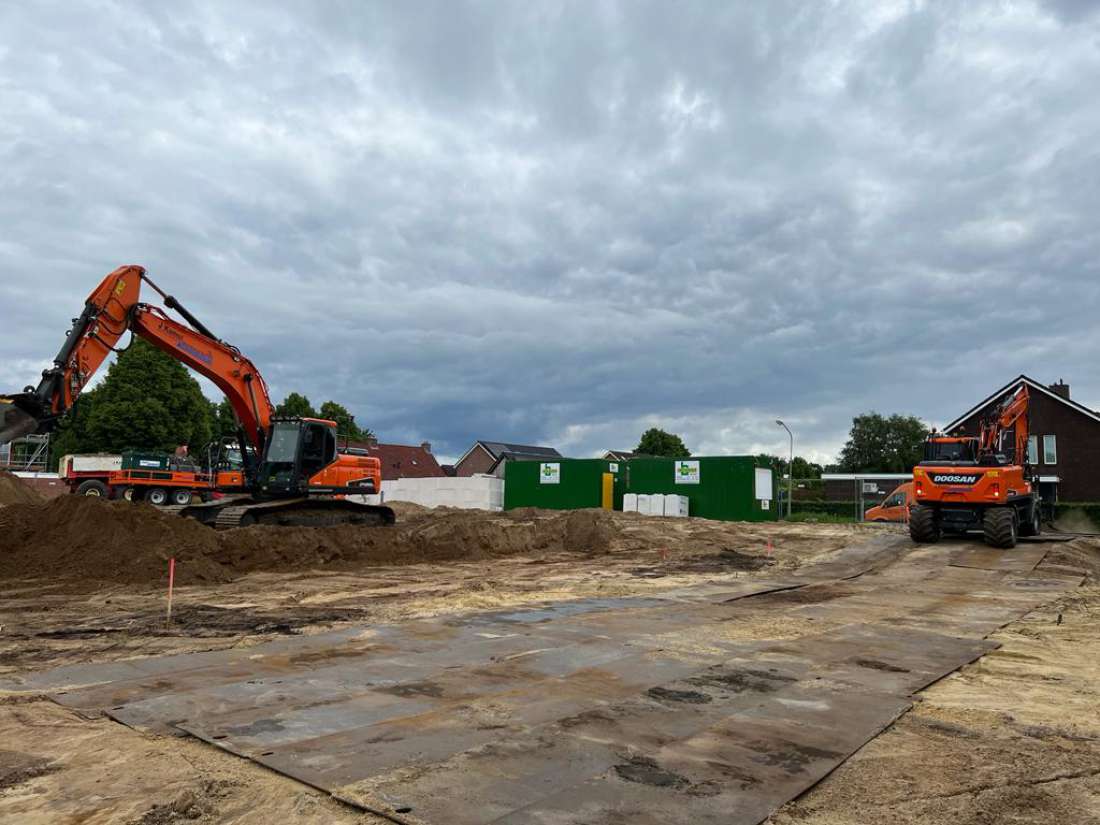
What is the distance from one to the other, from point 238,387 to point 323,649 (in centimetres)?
1293

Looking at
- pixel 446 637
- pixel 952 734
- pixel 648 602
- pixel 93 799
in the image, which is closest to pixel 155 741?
pixel 93 799

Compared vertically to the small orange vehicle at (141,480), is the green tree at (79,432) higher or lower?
higher

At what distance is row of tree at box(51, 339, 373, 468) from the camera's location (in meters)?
53.2

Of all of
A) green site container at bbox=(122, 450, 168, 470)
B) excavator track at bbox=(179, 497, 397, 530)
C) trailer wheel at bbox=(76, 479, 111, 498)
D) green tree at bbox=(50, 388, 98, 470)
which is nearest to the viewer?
excavator track at bbox=(179, 497, 397, 530)

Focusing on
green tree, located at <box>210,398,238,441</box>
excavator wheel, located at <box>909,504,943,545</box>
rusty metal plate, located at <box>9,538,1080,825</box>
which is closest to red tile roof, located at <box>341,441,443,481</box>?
green tree, located at <box>210,398,238,441</box>

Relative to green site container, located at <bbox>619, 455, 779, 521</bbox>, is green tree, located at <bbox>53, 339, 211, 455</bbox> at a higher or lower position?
higher

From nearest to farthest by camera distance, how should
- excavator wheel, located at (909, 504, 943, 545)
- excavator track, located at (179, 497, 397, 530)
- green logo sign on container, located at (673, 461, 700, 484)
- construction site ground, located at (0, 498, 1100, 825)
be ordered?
construction site ground, located at (0, 498, 1100, 825) → excavator track, located at (179, 497, 397, 530) → excavator wheel, located at (909, 504, 943, 545) → green logo sign on container, located at (673, 461, 700, 484)

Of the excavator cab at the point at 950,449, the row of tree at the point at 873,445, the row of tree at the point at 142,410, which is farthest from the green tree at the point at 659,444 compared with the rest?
the excavator cab at the point at 950,449

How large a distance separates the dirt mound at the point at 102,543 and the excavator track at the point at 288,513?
288 centimetres

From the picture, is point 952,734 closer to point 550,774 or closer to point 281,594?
point 550,774

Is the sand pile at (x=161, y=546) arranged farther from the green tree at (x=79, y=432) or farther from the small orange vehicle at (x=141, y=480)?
the green tree at (x=79, y=432)

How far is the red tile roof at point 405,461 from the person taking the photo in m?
73.6

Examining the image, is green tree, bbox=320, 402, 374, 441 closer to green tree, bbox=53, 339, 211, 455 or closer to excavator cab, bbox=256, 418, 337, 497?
green tree, bbox=53, 339, 211, 455

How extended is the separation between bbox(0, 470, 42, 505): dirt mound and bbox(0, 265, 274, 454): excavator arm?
21.2 meters
